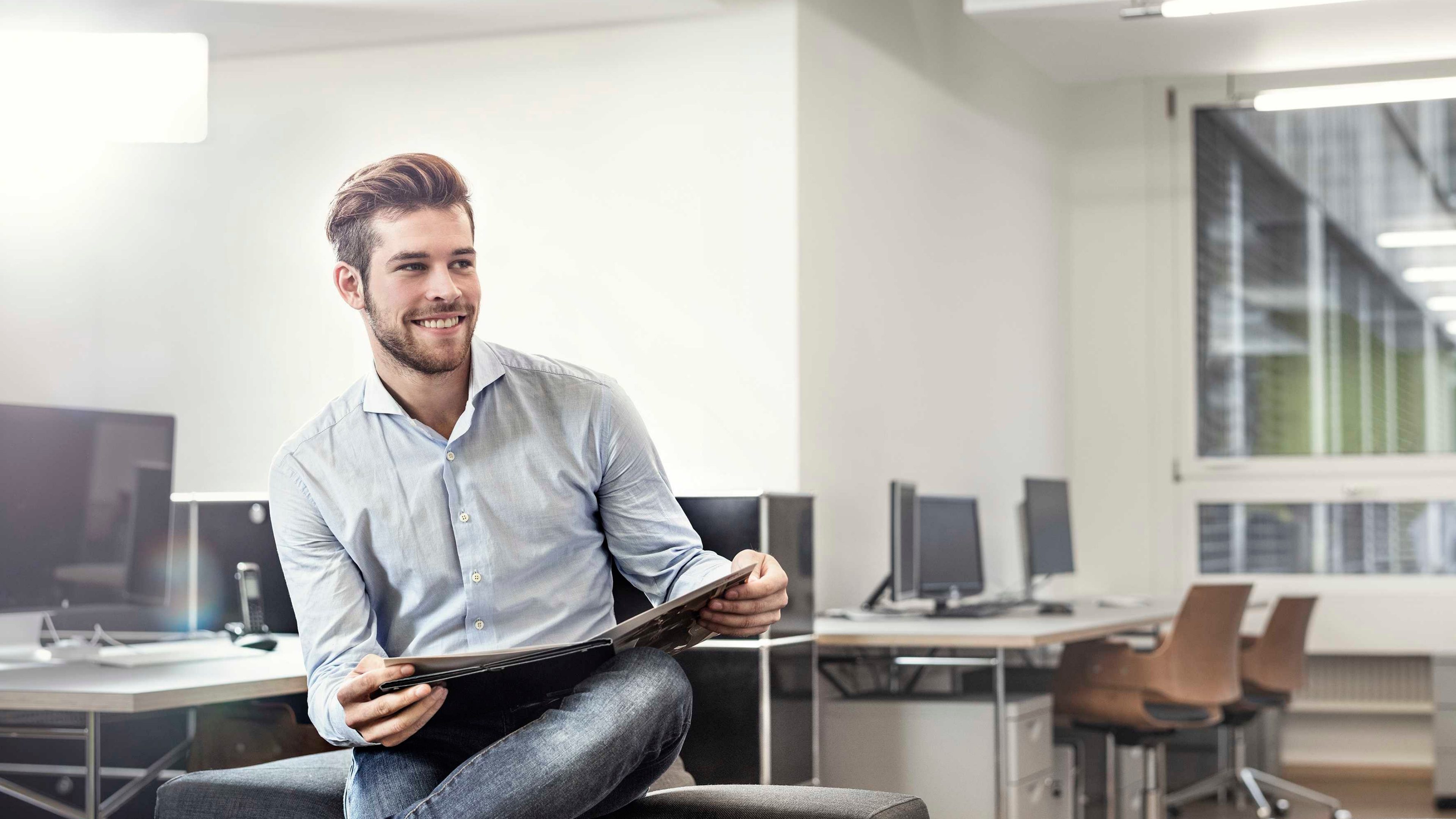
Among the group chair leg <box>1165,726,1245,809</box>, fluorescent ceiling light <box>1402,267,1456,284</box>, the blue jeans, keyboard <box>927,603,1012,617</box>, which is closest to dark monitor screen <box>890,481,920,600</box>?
keyboard <box>927,603,1012,617</box>

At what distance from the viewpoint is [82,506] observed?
3400mm

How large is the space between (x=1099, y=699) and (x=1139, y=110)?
345cm

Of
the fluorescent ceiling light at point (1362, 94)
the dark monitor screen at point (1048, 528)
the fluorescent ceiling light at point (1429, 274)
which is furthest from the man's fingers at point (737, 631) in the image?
the fluorescent ceiling light at point (1429, 274)

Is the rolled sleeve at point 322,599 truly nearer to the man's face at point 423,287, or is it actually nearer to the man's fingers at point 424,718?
the man's fingers at point 424,718

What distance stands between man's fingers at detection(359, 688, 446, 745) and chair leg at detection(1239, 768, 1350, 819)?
4.48 meters

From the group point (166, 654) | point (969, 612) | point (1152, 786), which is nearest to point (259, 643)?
point (166, 654)

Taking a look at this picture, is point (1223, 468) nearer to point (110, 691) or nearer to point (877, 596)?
point (877, 596)

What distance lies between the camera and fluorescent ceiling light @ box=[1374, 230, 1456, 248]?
703 cm

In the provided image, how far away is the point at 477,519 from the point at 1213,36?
4.44 m

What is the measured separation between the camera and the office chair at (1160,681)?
4.87 m

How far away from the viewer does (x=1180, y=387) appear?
7230mm

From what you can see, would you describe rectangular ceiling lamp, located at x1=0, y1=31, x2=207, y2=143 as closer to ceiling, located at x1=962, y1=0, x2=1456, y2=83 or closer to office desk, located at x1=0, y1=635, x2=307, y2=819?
office desk, located at x1=0, y1=635, x2=307, y2=819

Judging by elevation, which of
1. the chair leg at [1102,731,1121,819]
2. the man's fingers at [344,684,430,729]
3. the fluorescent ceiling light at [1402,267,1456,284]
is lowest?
the chair leg at [1102,731,1121,819]

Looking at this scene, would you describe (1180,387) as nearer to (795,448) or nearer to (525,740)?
(795,448)
